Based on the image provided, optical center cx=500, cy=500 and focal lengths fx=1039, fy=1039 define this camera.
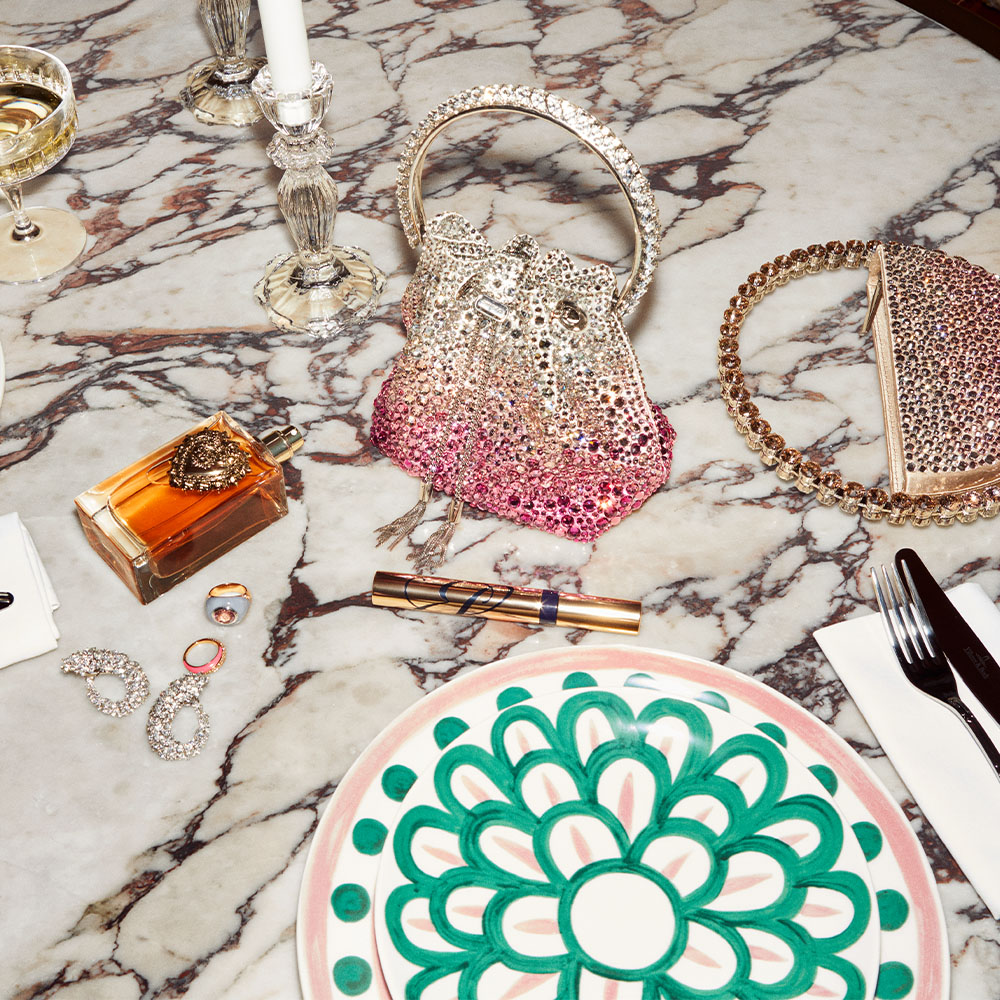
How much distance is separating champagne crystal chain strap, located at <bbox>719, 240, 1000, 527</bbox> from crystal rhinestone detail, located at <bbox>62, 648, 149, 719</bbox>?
0.51 m

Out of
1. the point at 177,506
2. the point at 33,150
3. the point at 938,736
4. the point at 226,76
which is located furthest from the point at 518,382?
the point at 226,76

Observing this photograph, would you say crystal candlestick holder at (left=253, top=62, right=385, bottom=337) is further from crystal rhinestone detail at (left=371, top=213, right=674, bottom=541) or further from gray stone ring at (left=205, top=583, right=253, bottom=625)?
gray stone ring at (left=205, top=583, right=253, bottom=625)

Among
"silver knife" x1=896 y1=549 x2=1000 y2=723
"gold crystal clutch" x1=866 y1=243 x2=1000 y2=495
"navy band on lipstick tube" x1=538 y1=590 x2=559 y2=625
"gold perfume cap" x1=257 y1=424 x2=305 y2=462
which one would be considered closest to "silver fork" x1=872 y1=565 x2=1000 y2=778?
"silver knife" x1=896 y1=549 x2=1000 y2=723

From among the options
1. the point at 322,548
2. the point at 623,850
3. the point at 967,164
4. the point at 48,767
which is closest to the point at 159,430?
the point at 322,548

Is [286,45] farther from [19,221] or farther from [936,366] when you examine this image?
[936,366]

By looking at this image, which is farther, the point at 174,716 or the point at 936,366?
the point at 936,366

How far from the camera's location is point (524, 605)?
0.74 m

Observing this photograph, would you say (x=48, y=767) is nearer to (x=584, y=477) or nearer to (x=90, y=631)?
(x=90, y=631)

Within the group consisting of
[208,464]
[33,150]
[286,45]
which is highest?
[286,45]

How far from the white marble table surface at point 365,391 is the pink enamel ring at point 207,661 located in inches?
0.5

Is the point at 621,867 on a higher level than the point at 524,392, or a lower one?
lower

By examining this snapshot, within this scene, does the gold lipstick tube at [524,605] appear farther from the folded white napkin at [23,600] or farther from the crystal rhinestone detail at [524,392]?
the folded white napkin at [23,600]

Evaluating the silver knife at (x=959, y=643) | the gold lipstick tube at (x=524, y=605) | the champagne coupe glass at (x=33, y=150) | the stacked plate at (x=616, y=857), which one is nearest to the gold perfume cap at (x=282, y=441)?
the gold lipstick tube at (x=524, y=605)

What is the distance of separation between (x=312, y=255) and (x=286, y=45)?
0.21 meters
